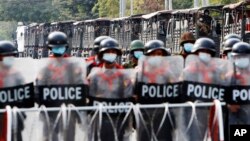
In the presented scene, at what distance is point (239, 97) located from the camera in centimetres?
1161

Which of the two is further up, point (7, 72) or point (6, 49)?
point (6, 49)

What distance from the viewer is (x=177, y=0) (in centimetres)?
8119

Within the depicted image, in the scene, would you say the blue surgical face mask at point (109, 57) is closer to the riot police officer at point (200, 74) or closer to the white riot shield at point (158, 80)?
the white riot shield at point (158, 80)

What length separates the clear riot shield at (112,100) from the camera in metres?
11.2

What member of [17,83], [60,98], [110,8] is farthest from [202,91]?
[110,8]

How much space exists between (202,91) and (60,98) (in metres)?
1.67

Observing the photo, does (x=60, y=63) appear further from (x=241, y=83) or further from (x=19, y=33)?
(x=19, y=33)

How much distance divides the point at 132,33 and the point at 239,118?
36315 millimetres

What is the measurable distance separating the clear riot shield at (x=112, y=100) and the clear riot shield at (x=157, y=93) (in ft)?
0.47

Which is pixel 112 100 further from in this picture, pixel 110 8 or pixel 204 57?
pixel 110 8

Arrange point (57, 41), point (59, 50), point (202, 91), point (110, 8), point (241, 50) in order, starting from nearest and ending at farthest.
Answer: point (202, 91), point (59, 50), point (57, 41), point (241, 50), point (110, 8)

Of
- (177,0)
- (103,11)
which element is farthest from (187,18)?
(103,11)

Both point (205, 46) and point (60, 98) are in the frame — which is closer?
point (60, 98)

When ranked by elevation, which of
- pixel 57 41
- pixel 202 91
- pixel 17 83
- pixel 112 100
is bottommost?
pixel 112 100
